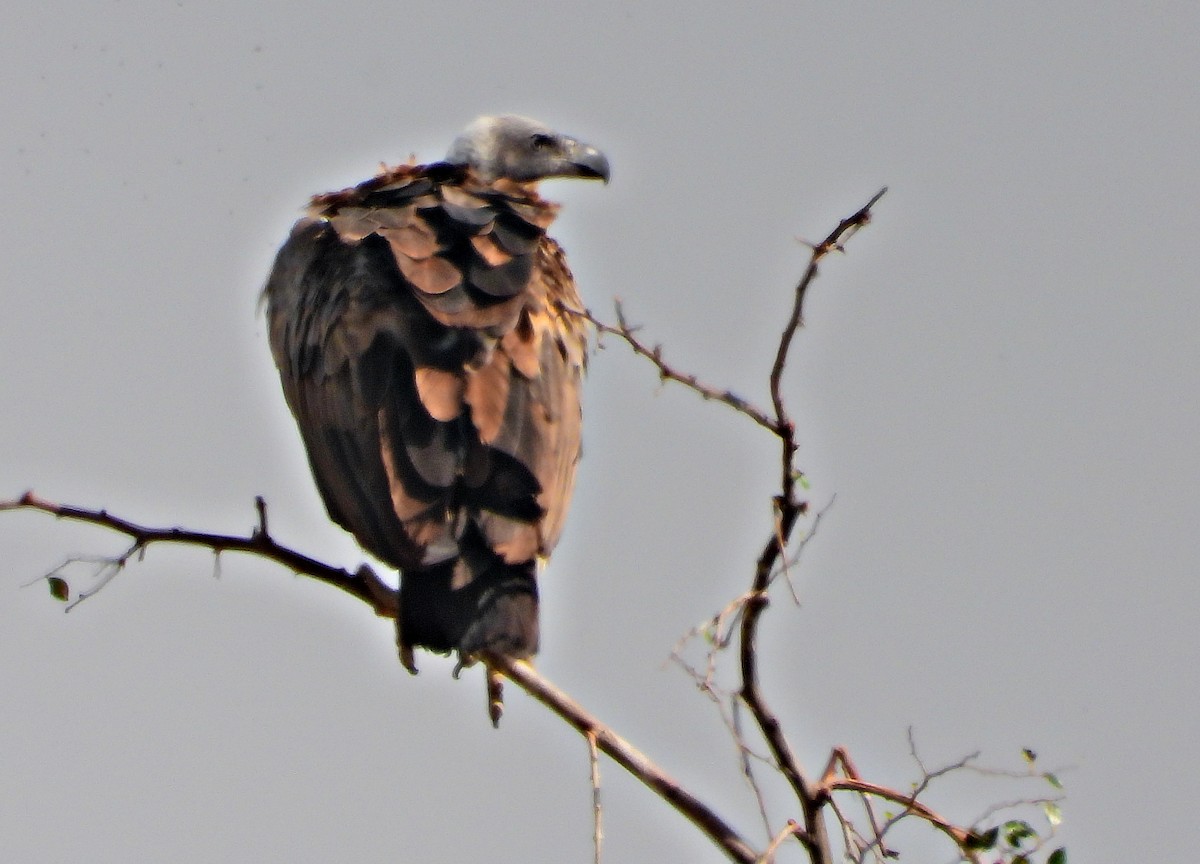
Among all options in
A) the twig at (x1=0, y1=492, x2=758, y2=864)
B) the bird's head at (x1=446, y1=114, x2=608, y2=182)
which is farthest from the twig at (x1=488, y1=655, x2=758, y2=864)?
the bird's head at (x1=446, y1=114, x2=608, y2=182)

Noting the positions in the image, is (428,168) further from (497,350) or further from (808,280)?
(808,280)

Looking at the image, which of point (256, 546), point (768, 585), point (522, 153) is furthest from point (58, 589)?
point (522, 153)

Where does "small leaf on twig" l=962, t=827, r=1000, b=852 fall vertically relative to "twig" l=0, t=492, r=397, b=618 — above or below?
below

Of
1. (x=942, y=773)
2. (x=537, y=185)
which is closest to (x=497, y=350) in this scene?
(x=942, y=773)

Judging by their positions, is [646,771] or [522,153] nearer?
[646,771]

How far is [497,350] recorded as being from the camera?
548cm

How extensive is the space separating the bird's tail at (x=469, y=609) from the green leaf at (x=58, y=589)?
94 centimetres

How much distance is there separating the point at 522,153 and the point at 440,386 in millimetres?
3322

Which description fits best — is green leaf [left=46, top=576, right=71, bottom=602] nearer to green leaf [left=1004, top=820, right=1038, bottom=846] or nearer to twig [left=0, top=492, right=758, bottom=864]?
twig [left=0, top=492, right=758, bottom=864]

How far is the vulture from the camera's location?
15.9 feet

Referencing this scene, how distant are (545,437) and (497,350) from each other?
1.10ft

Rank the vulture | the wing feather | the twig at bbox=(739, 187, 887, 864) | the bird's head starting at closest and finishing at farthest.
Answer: the twig at bbox=(739, 187, 887, 864) < the vulture < the wing feather < the bird's head

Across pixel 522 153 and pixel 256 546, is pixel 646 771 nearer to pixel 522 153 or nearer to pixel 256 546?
pixel 256 546

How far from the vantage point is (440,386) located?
5266mm
